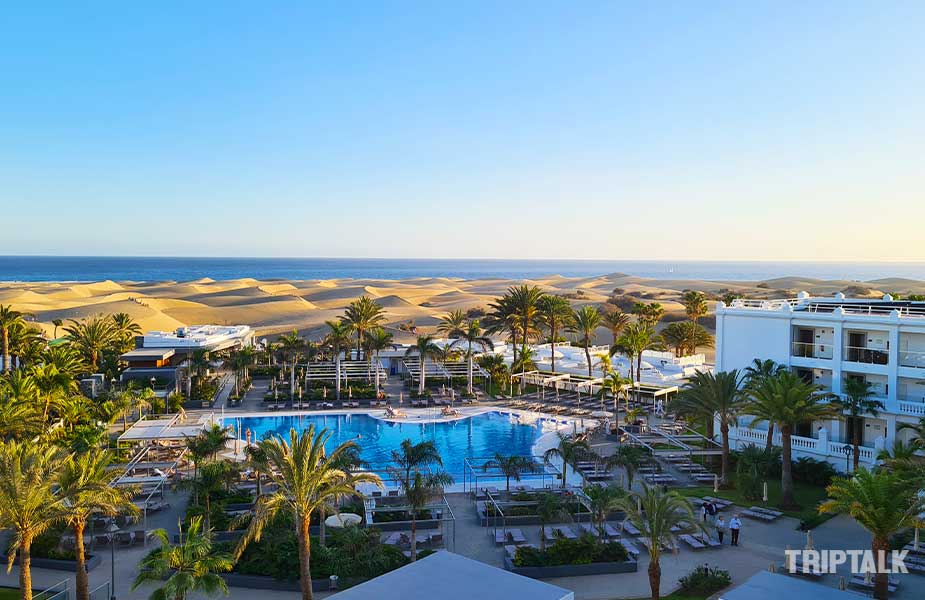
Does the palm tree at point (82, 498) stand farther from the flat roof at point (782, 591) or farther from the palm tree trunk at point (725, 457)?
the palm tree trunk at point (725, 457)

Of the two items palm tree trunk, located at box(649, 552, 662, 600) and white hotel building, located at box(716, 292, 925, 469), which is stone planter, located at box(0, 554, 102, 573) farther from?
white hotel building, located at box(716, 292, 925, 469)

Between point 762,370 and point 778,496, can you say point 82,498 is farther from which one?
point 762,370

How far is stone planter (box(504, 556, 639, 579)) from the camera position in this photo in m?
17.1

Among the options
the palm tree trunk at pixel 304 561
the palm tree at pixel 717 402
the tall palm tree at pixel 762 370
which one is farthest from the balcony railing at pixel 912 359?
the palm tree trunk at pixel 304 561

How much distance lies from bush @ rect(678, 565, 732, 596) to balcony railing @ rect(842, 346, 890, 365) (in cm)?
1455

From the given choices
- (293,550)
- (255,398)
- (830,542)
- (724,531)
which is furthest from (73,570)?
(255,398)

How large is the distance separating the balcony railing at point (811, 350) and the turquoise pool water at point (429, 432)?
1209 centimetres

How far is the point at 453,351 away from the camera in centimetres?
4984

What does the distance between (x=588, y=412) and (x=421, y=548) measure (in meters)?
20.0

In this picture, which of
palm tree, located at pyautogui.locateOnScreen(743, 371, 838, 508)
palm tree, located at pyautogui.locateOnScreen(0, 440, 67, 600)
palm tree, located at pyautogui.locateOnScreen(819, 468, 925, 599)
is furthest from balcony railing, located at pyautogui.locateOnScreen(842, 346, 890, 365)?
palm tree, located at pyautogui.locateOnScreen(0, 440, 67, 600)

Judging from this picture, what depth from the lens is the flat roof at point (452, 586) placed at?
12.0 meters

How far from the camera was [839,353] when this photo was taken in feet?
88.4

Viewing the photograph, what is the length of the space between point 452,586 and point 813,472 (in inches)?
719

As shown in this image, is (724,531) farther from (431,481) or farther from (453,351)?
(453,351)
